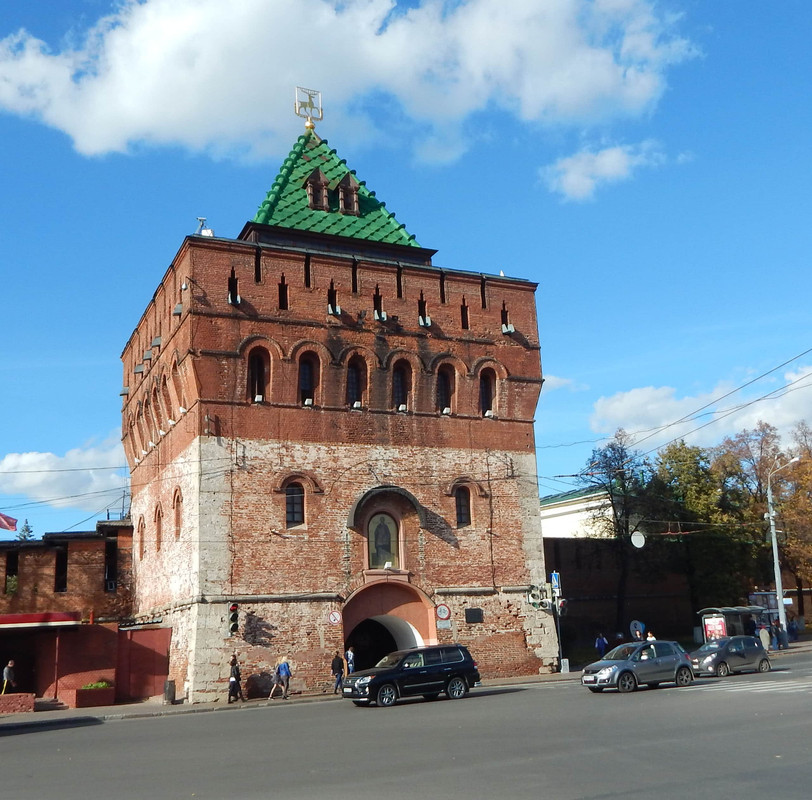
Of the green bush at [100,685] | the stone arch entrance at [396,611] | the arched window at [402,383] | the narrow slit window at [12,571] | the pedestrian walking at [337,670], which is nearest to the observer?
the pedestrian walking at [337,670]

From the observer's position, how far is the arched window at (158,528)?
35688 millimetres

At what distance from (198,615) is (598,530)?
30.7 metres

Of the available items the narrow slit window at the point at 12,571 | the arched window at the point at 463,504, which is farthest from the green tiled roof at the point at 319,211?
the narrow slit window at the point at 12,571

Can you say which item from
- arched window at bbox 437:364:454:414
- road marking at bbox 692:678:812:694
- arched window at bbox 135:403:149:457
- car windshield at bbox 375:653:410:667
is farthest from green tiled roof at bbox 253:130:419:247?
road marking at bbox 692:678:812:694

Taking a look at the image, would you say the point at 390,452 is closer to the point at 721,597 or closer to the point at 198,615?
the point at 198,615

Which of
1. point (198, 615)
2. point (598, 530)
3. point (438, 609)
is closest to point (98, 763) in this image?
point (198, 615)

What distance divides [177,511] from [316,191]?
14.7m

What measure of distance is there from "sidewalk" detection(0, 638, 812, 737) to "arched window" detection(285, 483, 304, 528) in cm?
576

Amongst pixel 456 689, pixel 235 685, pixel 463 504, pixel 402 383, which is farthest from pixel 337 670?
pixel 402 383

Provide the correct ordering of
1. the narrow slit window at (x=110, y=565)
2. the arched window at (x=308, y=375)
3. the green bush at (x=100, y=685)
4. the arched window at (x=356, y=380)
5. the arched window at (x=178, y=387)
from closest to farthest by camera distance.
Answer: the green bush at (x=100, y=685) → the arched window at (x=178, y=387) → the arched window at (x=308, y=375) → the arched window at (x=356, y=380) → the narrow slit window at (x=110, y=565)

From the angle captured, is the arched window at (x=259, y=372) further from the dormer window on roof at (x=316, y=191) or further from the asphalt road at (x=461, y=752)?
the asphalt road at (x=461, y=752)

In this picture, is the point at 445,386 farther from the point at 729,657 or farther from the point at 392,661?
the point at 729,657

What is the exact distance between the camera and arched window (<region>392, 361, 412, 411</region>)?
34875 mm

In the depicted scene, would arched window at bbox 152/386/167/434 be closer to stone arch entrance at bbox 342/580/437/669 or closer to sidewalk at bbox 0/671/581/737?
sidewalk at bbox 0/671/581/737
